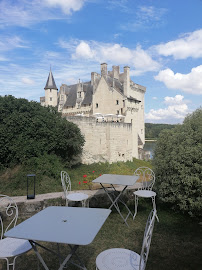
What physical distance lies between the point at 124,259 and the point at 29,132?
40.0 ft

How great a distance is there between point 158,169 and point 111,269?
3990mm

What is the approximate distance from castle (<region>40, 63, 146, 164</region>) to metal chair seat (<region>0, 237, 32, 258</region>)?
51.6 feet

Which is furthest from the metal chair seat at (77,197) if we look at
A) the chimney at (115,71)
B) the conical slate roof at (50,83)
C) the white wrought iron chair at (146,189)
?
the conical slate roof at (50,83)

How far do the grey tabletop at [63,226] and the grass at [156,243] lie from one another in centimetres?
122

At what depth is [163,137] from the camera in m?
6.59

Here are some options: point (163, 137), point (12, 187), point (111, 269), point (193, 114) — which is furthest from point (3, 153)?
point (111, 269)

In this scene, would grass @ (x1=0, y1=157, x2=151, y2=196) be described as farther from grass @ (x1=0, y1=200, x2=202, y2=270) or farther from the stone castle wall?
grass @ (x1=0, y1=200, x2=202, y2=270)

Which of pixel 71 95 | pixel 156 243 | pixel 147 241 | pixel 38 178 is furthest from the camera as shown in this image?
pixel 71 95

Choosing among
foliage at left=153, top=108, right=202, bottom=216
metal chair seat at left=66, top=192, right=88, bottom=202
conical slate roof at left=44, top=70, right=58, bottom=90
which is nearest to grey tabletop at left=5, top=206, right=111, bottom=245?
metal chair seat at left=66, top=192, right=88, bottom=202

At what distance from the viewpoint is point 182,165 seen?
5.35m

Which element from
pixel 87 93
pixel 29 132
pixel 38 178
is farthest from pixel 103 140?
pixel 87 93

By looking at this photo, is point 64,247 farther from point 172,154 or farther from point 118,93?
point 118,93

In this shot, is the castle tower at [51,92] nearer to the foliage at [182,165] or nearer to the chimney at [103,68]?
the chimney at [103,68]

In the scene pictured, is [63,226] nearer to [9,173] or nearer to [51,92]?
[9,173]
